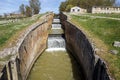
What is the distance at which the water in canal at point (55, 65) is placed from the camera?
15.9 metres

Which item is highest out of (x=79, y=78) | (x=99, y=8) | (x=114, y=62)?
(x=99, y=8)

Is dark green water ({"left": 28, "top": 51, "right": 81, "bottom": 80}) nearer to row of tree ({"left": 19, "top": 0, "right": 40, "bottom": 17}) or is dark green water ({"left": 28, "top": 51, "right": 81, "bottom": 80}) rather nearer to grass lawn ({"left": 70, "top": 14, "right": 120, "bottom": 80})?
grass lawn ({"left": 70, "top": 14, "right": 120, "bottom": 80})

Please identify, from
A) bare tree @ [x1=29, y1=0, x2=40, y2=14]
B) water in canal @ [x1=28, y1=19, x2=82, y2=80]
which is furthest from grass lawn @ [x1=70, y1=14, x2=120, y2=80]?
bare tree @ [x1=29, y1=0, x2=40, y2=14]

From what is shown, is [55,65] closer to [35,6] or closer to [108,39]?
[108,39]

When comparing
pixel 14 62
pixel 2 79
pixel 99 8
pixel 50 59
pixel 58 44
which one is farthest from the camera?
pixel 99 8

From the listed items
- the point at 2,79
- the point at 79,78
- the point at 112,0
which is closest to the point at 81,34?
the point at 79,78

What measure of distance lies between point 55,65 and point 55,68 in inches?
31.6

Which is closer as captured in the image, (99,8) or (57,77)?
(57,77)

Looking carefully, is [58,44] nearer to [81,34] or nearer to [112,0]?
[81,34]

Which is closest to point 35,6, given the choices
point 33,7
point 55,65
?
point 33,7

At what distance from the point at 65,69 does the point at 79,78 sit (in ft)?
7.36

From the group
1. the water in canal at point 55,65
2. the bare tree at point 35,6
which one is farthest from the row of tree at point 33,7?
the water in canal at point 55,65

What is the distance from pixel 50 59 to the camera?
20.1m

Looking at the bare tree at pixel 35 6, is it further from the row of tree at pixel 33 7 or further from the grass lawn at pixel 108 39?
the grass lawn at pixel 108 39
